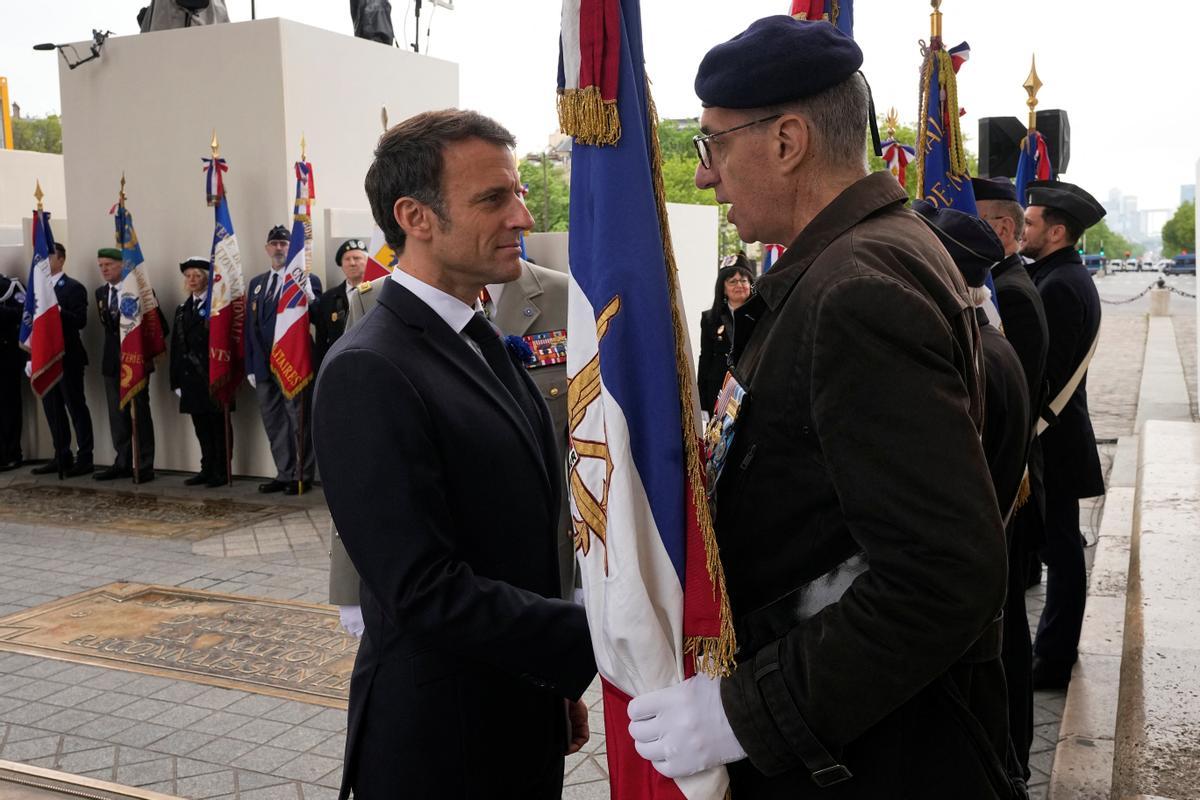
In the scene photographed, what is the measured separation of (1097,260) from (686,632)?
108 meters

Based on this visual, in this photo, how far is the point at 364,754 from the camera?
1.98 meters

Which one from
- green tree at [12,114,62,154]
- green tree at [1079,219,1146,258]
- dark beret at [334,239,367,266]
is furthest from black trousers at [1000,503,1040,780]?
green tree at [1079,219,1146,258]

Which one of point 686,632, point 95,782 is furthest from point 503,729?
point 95,782

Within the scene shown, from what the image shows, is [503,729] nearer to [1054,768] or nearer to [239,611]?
[1054,768]

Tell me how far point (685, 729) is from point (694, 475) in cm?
37

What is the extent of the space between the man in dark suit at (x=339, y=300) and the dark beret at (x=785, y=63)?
776 cm

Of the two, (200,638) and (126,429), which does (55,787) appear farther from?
(126,429)

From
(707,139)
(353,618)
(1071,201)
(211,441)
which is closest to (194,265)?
(211,441)

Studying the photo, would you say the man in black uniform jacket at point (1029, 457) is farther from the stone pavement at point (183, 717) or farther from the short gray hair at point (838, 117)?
the short gray hair at point (838, 117)

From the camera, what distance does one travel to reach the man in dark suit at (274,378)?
9.39 m

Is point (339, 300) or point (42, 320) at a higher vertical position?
point (339, 300)

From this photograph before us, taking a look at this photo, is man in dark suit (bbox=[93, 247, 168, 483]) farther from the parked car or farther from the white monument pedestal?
the parked car

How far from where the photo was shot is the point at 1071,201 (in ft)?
16.9

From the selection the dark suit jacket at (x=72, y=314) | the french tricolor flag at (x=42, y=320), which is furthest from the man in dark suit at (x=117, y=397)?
the french tricolor flag at (x=42, y=320)
